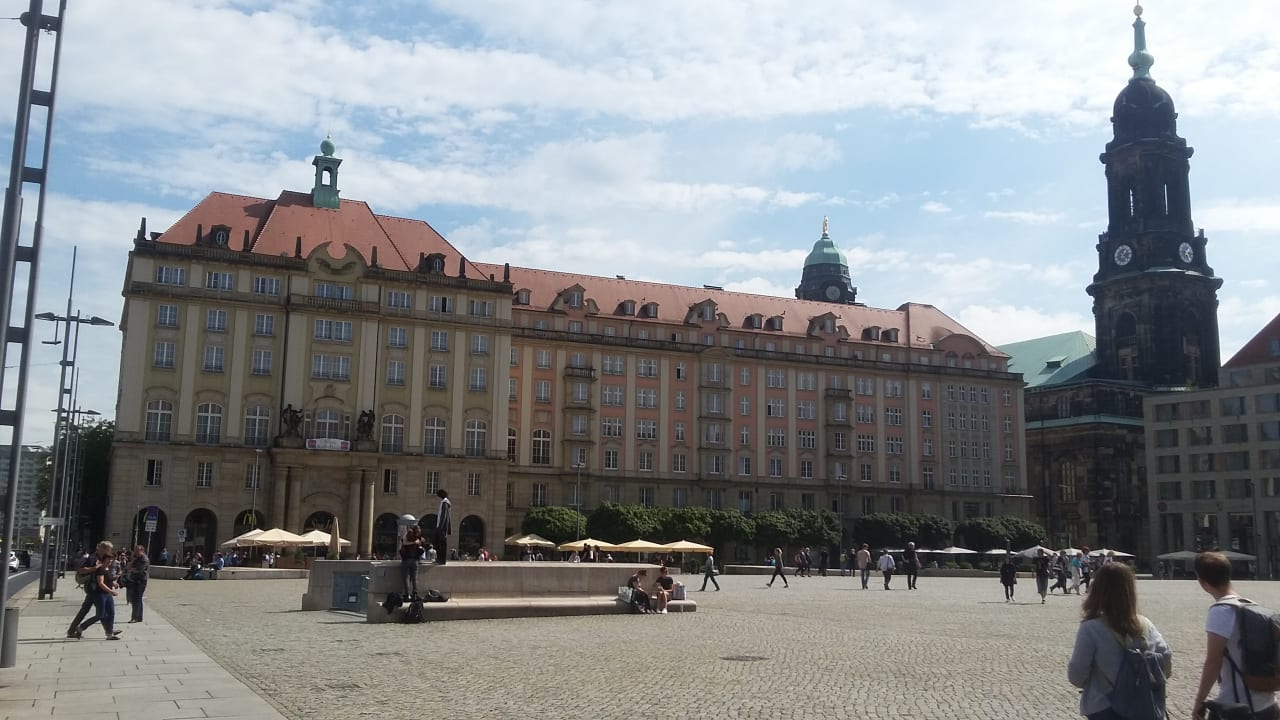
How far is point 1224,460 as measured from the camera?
354 ft

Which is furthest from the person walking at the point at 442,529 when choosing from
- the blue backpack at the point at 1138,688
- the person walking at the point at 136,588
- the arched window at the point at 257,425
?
the arched window at the point at 257,425

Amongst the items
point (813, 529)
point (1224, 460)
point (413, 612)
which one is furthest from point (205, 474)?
point (1224, 460)

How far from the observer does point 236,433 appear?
253 ft

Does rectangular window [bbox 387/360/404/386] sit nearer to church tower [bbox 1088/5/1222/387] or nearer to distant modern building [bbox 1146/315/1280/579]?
distant modern building [bbox 1146/315/1280/579]

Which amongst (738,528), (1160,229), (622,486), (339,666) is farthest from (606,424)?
(339,666)

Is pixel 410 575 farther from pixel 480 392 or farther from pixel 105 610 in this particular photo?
pixel 480 392

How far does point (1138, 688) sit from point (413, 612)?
67.4 feet

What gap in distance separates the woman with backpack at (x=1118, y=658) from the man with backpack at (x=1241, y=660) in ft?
1.09

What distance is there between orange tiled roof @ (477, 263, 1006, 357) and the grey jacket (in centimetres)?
8700

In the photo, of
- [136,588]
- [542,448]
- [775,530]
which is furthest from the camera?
[542,448]

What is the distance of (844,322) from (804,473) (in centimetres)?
1644

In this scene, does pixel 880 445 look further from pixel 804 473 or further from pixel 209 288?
pixel 209 288

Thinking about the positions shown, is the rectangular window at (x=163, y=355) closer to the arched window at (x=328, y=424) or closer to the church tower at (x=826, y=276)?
the arched window at (x=328, y=424)

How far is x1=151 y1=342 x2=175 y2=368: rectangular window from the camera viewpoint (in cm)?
7569
